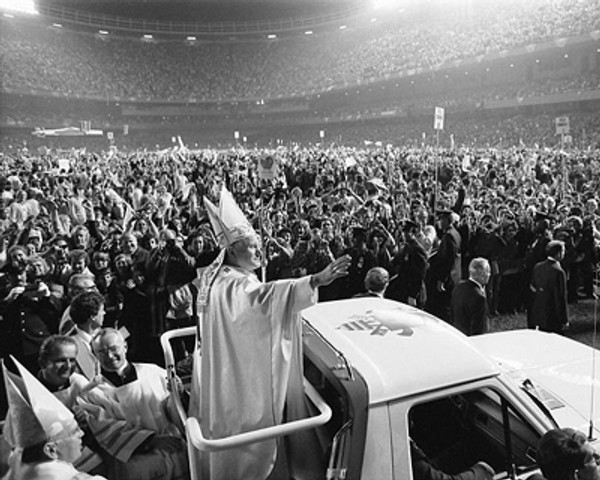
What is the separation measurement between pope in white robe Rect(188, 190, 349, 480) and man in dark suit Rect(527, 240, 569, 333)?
4.87 metres

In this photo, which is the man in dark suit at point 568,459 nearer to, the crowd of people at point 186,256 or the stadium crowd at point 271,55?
the crowd of people at point 186,256

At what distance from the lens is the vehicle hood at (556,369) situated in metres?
3.23

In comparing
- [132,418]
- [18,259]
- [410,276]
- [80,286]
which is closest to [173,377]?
[132,418]

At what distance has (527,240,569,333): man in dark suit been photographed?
6.60 m

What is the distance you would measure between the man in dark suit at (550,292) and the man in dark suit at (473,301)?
4.51ft

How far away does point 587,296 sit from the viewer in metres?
9.31

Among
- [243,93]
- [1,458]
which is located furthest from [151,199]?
[243,93]

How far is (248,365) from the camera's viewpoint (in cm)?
255

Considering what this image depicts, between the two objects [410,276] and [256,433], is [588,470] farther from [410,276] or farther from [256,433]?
[410,276]

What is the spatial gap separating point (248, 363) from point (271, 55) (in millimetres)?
62914

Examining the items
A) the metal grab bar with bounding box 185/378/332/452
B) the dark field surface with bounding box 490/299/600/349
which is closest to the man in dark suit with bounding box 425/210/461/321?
the dark field surface with bounding box 490/299/600/349

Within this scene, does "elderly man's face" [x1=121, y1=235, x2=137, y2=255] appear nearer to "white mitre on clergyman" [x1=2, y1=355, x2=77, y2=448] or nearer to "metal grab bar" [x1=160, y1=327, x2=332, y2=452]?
"white mitre on clergyman" [x1=2, y1=355, x2=77, y2=448]

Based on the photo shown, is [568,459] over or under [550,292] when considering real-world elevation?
over

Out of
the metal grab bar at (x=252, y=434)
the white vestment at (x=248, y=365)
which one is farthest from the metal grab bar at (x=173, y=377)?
the metal grab bar at (x=252, y=434)
